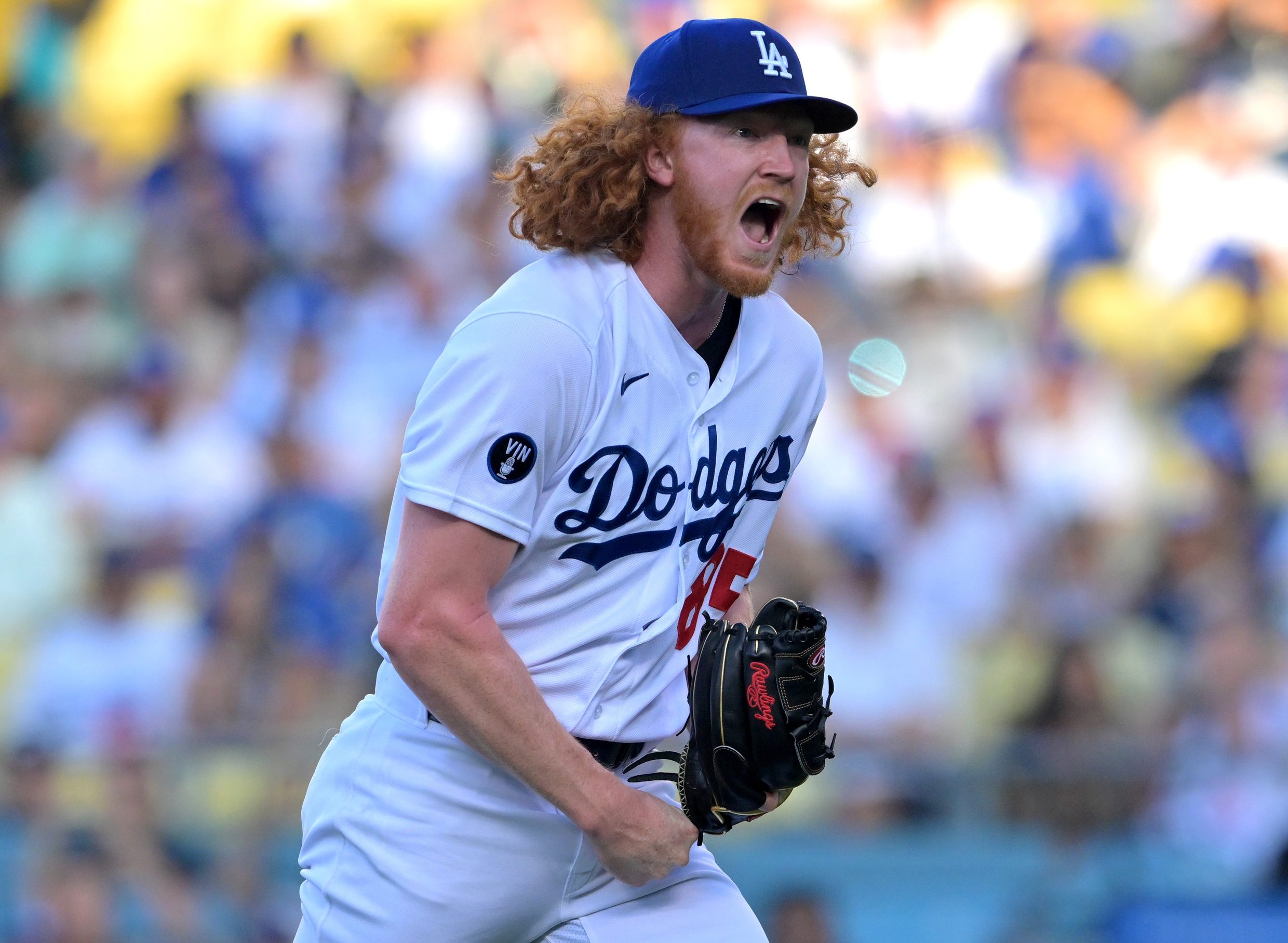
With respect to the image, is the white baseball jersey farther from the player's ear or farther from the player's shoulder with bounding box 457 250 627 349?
the player's ear

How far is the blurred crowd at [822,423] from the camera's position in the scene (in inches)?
219

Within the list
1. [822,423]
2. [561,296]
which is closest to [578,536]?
[561,296]

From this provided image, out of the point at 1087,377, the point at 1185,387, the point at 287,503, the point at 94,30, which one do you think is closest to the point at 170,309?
the point at 287,503

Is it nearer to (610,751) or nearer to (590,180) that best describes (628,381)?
(590,180)

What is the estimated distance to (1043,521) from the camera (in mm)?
6762

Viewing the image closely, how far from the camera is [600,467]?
268 cm

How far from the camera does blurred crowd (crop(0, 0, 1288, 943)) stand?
219 inches

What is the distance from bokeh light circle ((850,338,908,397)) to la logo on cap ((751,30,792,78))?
15.2 ft

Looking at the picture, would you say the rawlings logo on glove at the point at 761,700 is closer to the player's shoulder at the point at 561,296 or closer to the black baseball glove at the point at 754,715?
the black baseball glove at the point at 754,715

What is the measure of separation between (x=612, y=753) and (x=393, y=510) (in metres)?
0.57

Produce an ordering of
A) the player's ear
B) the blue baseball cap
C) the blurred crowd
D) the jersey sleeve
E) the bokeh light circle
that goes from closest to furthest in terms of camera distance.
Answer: the jersey sleeve < the blue baseball cap < the player's ear < the blurred crowd < the bokeh light circle

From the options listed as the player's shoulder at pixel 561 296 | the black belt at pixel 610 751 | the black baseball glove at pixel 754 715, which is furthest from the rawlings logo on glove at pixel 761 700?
the player's shoulder at pixel 561 296

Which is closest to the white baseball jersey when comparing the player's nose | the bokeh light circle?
the player's nose

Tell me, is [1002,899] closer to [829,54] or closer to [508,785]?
[508,785]
